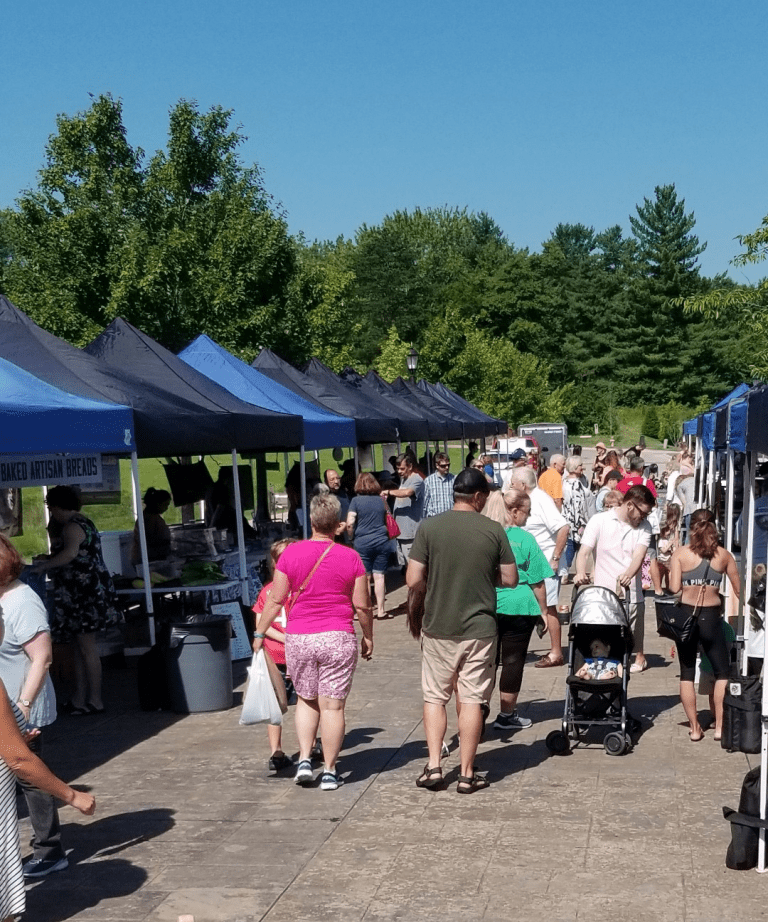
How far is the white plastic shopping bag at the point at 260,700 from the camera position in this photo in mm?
7781

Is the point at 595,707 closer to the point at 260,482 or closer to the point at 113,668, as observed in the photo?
the point at 113,668

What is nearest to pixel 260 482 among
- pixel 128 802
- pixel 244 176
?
pixel 128 802

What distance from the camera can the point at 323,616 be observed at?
7500 mm

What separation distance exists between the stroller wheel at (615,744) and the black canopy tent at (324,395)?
1034cm

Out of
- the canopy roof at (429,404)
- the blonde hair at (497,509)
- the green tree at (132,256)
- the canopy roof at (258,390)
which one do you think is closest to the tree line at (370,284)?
the green tree at (132,256)

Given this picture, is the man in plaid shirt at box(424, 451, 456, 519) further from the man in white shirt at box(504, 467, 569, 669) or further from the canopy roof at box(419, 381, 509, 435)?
the canopy roof at box(419, 381, 509, 435)

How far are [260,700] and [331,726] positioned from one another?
0.52 m

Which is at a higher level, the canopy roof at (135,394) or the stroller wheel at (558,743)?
the canopy roof at (135,394)

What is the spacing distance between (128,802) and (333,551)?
1936 mm

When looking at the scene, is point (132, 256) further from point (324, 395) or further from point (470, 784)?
point (470, 784)

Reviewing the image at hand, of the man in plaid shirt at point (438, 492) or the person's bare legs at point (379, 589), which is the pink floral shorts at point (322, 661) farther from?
the man in plaid shirt at point (438, 492)

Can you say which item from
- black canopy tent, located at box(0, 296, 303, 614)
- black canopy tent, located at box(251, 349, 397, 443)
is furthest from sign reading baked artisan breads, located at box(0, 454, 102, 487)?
black canopy tent, located at box(251, 349, 397, 443)

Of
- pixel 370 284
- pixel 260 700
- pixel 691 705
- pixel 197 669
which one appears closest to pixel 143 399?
pixel 197 669

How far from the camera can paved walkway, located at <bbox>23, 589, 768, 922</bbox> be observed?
5.66 metres
